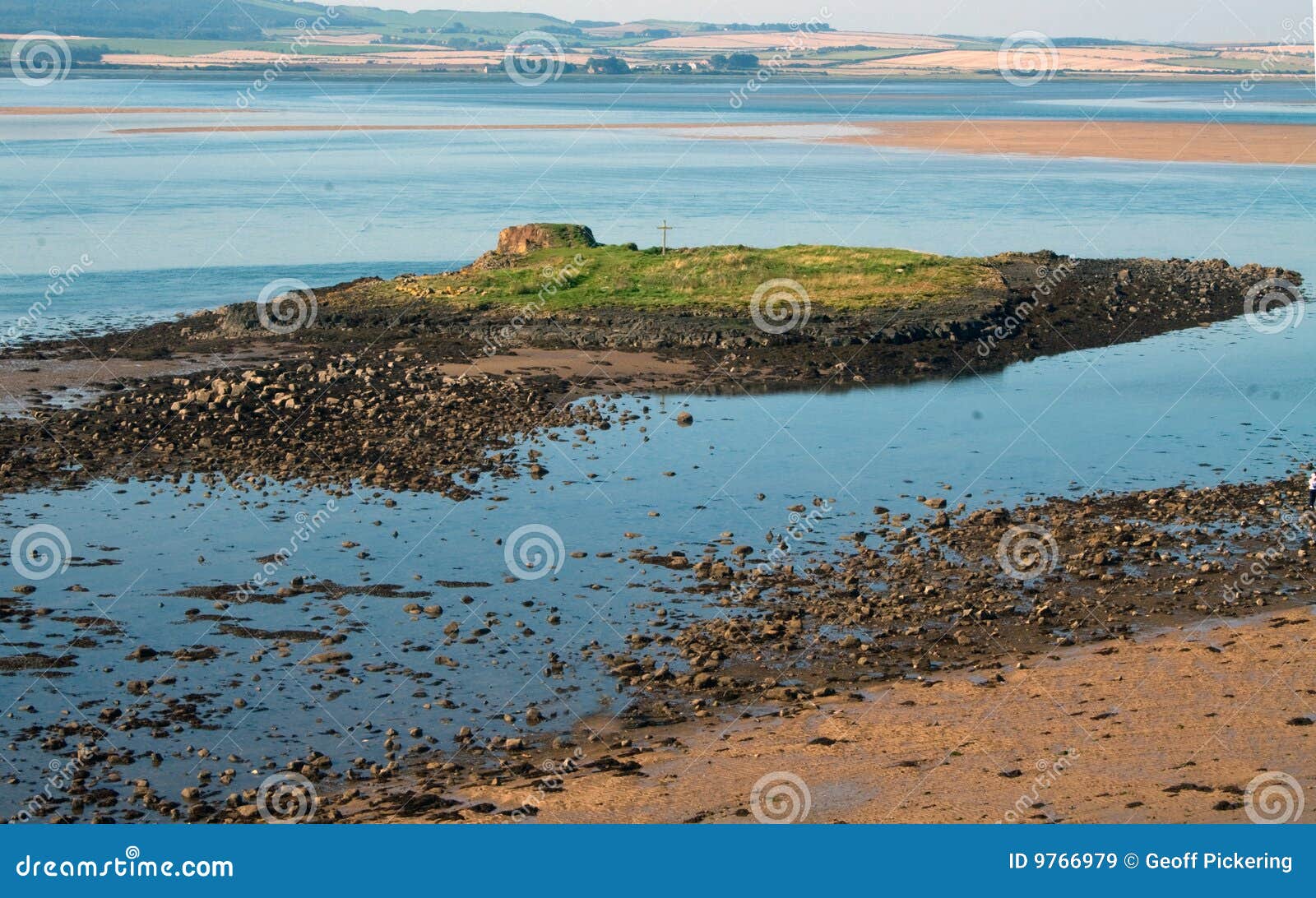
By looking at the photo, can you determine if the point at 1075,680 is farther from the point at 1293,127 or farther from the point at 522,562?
the point at 1293,127

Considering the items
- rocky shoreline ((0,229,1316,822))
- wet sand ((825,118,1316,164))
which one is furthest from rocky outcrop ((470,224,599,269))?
wet sand ((825,118,1316,164))

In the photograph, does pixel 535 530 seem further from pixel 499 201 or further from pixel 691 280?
pixel 499 201

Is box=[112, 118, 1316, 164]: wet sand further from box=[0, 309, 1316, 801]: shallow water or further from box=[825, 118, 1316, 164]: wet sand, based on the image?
box=[0, 309, 1316, 801]: shallow water

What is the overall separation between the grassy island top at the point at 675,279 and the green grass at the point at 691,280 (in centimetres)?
3

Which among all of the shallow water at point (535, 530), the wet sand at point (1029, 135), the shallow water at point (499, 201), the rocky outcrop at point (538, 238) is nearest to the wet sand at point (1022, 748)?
the shallow water at point (535, 530)

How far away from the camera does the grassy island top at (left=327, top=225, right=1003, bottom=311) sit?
46.0 meters

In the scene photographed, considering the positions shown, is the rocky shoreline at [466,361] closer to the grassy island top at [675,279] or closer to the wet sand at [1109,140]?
the grassy island top at [675,279]

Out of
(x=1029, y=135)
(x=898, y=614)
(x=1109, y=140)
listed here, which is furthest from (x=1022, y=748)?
(x=1029, y=135)

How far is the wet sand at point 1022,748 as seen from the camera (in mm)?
16031

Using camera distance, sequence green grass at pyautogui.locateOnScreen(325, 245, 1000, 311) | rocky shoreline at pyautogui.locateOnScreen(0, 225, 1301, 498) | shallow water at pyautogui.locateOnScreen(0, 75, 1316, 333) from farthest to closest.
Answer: shallow water at pyautogui.locateOnScreen(0, 75, 1316, 333), green grass at pyautogui.locateOnScreen(325, 245, 1000, 311), rocky shoreline at pyautogui.locateOnScreen(0, 225, 1301, 498)

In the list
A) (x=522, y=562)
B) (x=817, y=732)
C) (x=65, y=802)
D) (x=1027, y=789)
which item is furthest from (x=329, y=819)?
(x=522, y=562)

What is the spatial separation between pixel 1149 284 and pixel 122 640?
39329 millimetres

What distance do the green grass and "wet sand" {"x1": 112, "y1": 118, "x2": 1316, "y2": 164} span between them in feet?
204

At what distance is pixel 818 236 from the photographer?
63719 millimetres
